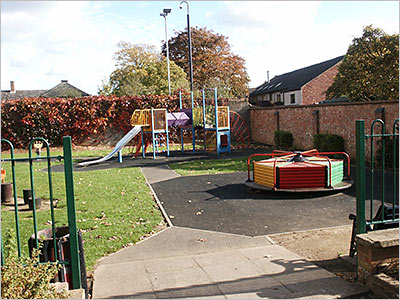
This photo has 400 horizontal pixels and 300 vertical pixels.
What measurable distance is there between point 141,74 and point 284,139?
2060 centimetres

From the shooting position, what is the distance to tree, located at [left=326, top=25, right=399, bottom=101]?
2094 cm

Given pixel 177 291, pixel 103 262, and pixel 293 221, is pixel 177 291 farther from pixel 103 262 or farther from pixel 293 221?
pixel 293 221

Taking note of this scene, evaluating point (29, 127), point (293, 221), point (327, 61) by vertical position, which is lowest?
point (293, 221)

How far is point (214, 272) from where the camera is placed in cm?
501

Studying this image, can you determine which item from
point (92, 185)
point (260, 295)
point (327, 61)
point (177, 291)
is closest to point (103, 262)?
point (177, 291)

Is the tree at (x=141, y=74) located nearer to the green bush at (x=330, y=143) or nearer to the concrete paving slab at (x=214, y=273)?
the green bush at (x=330, y=143)

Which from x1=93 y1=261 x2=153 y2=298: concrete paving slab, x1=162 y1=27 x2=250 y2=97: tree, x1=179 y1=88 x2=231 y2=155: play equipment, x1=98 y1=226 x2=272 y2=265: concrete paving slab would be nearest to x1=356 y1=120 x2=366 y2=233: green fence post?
x1=98 y1=226 x2=272 y2=265: concrete paving slab

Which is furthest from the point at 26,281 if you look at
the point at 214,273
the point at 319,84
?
the point at 319,84

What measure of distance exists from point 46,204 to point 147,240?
160 inches

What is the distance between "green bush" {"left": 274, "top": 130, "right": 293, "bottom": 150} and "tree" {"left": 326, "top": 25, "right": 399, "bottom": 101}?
18.1 ft

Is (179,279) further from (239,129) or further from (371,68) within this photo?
(239,129)

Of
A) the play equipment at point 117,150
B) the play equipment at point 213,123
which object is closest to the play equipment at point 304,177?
the play equipment at point 117,150

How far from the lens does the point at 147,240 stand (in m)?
6.59

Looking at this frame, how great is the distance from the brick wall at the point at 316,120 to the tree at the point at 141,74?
1255 centimetres
